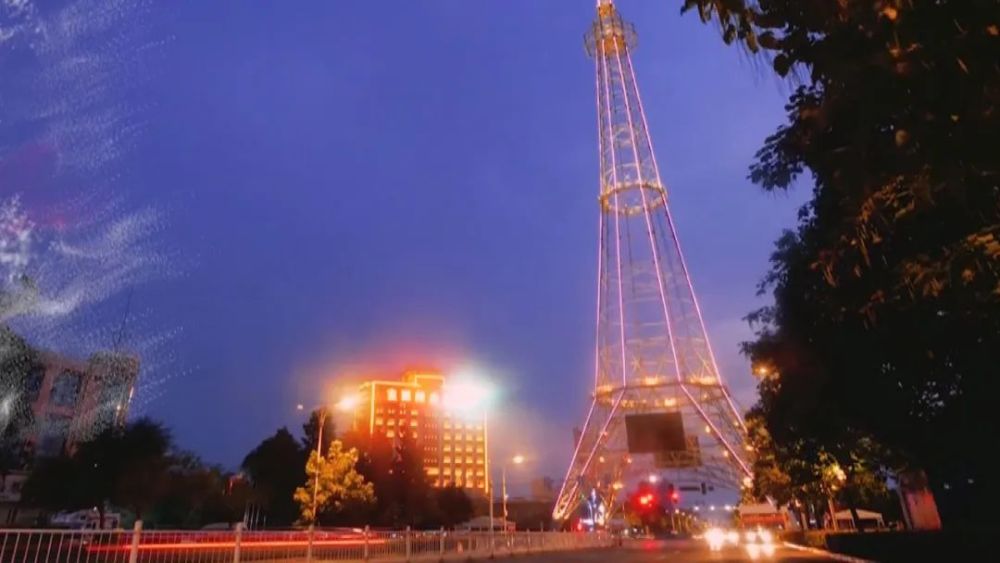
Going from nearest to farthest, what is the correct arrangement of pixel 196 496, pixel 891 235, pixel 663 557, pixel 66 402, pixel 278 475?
1. pixel 891 235
2. pixel 663 557
3. pixel 196 496
4. pixel 278 475
5. pixel 66 402

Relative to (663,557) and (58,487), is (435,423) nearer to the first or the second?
(58,487)

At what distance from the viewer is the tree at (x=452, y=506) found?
202 feet

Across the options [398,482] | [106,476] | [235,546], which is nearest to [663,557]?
[235,546]

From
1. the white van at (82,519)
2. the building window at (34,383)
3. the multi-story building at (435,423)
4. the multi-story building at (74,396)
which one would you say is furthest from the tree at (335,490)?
the multi-story building at (435,423)

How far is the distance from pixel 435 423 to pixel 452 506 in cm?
9426

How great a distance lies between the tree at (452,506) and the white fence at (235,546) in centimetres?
3315

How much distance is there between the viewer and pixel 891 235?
33.5ft

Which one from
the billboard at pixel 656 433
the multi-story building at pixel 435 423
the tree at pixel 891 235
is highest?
the multi-story building at pixel 435 423

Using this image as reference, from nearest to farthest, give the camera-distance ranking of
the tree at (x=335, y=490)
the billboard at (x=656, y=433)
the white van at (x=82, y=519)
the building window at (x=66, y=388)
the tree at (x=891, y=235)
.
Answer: the tree at (x=891, y=235)
the tree at (x=335, y=490)
the white van at (x=82, y=519)
the billboard at (x=656, y=433)
the building window at (x=66, y=388)

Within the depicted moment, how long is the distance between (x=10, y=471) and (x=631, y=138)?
63494 mm

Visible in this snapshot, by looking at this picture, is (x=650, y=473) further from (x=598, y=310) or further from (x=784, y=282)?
(x=784, y=282)

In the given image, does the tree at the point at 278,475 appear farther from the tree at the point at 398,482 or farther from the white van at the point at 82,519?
the white van at the point at 82,519

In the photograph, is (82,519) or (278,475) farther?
(278,475)

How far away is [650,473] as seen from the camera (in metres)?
84.9
